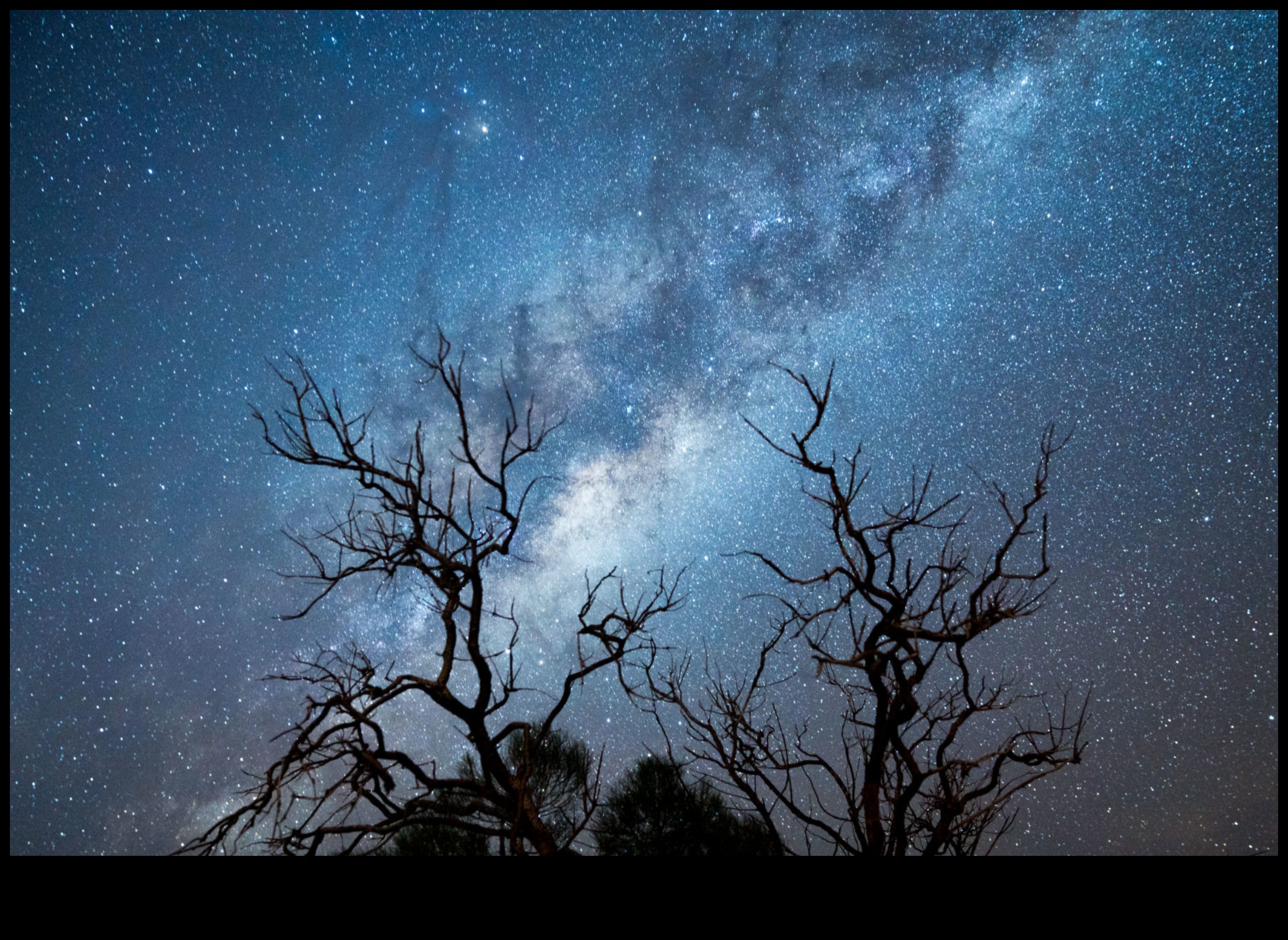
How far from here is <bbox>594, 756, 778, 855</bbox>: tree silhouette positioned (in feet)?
19.5

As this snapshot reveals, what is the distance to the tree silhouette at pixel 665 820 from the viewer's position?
5.94 metres

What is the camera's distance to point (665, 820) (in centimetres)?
622

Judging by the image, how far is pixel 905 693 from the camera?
143 inches

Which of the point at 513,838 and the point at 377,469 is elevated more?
Result: the point at 377,469

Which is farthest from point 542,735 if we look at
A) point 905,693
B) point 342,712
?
point 905,693
